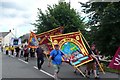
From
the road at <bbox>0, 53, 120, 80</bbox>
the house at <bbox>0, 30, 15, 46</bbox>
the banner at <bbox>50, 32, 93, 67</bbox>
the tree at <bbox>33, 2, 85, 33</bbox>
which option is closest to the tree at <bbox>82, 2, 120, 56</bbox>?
the road at <bbox>0, 53, 120, 80</bbox>

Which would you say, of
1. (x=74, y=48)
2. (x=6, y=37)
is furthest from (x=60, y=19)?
(x=6, y=37)

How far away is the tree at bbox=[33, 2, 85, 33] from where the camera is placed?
124 ft

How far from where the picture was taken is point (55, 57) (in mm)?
15258

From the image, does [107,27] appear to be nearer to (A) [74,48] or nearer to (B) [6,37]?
(A) [74,48]

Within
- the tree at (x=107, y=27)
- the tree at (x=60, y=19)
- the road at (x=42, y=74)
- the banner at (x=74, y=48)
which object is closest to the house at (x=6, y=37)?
the tree at (x=60, y=19)

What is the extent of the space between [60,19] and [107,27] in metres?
16.4

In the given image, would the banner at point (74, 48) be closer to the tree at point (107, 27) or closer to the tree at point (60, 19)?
the tree at point (107, 27)

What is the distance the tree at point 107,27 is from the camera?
2292cm

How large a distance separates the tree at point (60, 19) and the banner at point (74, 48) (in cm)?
1795

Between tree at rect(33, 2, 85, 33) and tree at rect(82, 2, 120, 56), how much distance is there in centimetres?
1146

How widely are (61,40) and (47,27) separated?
837 inches

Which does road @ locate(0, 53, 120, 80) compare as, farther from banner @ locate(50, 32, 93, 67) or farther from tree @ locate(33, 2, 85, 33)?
tree @ locate(33, 2, 85, 33)

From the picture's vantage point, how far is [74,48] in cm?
1831

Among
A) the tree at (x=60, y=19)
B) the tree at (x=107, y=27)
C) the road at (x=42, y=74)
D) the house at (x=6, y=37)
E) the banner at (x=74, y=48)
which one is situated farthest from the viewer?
the house at (x=6, y=37)
